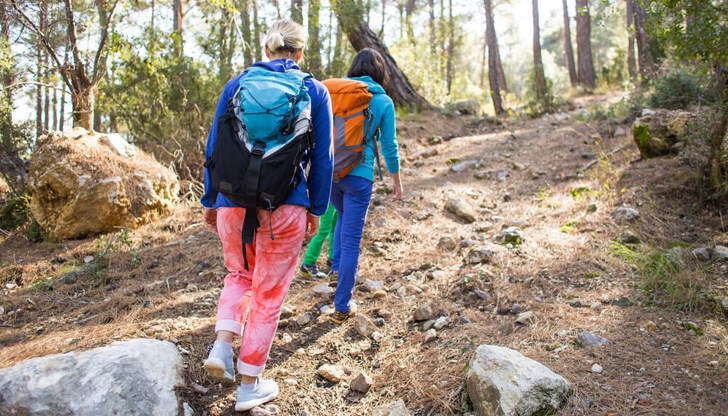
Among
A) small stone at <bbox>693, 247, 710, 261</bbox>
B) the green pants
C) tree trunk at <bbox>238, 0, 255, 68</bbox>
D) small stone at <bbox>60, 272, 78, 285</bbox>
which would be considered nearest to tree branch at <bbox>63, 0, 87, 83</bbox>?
small stone at <bbox>60, 272, 78, 285</bbox>

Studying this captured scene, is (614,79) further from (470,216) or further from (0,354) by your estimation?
(0,354)

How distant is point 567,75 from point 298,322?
22.0m

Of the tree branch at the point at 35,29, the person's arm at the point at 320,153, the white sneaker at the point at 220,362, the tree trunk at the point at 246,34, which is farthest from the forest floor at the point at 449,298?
the tree trunk at the point at 246,34

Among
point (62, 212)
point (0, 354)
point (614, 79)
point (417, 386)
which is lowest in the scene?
point (417, 386)

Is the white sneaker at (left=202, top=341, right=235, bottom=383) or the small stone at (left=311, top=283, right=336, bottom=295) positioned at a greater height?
the small stone at (left=311, top=283, right=336, bottom=295)

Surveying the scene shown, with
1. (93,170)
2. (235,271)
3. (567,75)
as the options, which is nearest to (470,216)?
(235,271)

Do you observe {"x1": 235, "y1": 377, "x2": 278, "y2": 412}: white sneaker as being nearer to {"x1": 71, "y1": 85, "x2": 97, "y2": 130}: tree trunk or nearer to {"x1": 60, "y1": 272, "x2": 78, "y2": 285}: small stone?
{"x1": 60, "y1": 272, "x2": 78, "y2": 285}: small stone

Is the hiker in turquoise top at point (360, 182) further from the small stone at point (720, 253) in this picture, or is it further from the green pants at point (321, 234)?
the small stone at point (720, 253)

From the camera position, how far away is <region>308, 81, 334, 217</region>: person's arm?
8.23 feet

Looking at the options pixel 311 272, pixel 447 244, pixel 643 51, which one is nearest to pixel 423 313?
pixel 311 272

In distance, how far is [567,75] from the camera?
73.3ft

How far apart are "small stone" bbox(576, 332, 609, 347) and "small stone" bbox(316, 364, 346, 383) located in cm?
144

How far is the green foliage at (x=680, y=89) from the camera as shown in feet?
24.3

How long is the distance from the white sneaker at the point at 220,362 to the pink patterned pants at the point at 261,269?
67 millimetres
